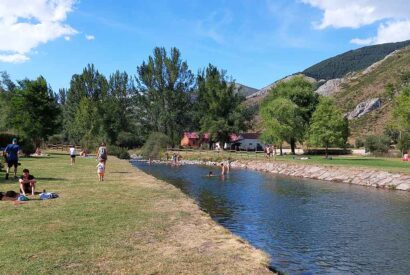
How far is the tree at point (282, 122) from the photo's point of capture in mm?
70875

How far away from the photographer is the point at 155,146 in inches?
3322

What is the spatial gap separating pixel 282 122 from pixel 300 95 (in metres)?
9.90

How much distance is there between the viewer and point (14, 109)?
197 ft

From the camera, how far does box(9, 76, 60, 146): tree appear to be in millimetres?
58219

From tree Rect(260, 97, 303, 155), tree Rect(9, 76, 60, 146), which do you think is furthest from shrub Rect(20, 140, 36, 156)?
tree Rect(260, 97, 303, 155)

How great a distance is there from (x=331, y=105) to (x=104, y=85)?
5358 cm

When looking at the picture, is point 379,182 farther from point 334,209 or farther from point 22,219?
point 22,219

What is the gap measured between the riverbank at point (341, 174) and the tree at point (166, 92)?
33.8 metres

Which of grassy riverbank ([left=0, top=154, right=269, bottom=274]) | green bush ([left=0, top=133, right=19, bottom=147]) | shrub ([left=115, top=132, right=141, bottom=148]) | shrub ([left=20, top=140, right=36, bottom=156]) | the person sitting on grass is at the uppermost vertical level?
shrub ([left=115, top=132, right=141, bottom=148])

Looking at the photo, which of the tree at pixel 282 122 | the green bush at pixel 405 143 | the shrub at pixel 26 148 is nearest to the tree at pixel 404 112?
the green bush at pixel 405 143

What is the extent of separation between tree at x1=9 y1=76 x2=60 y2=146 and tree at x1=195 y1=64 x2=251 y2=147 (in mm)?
33156

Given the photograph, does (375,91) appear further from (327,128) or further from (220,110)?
(327,128)

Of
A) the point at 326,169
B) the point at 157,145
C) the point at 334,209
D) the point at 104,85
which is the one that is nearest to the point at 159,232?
the point at 334,209

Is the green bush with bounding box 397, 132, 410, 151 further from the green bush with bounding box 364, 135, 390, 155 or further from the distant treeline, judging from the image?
the distant treeline
